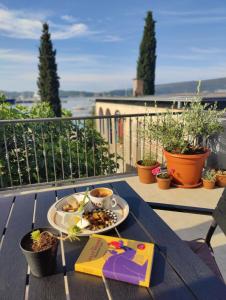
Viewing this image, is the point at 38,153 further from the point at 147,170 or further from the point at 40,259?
the point at 40,259

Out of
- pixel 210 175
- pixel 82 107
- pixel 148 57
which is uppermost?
pixel 148 57

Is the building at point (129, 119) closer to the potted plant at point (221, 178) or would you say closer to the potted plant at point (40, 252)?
the potted plant at point (221, 178)

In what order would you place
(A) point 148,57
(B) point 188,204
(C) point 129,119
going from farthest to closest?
(A) point 148,57
(C) point 129,119
(B) point 188,204

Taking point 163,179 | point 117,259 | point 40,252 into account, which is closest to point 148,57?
point 163,179

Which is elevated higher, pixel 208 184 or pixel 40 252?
pixel 40 252

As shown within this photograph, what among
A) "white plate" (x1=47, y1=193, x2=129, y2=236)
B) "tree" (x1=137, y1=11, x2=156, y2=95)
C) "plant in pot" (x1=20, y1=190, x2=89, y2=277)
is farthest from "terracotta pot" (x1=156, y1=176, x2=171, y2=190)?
"tree" (x1=137, y1=11, x2=156, y2=95)

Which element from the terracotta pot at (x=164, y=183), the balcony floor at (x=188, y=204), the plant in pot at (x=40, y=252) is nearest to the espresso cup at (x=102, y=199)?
the plant in pot at (x=40, y=252)

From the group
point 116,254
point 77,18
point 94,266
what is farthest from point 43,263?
point 77,18

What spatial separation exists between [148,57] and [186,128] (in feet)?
53.6

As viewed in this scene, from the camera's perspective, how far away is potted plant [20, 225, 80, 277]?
33.4 inches

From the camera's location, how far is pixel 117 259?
0.93 metres

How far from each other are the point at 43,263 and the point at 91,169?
3.72 metres

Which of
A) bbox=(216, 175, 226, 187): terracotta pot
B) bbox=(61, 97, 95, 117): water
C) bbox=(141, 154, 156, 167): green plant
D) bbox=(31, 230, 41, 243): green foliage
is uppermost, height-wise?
bbox=(31, 230, 41, 243): green foliage

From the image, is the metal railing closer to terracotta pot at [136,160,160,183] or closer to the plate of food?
terracotta pot at [136,160,160,183]
